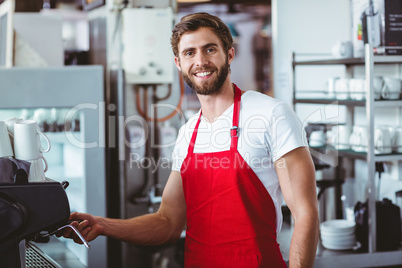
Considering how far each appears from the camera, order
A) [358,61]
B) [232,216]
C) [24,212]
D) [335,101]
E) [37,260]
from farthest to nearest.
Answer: [335,101]
[358,61]
[232,216]
[37,260]
[24,212]

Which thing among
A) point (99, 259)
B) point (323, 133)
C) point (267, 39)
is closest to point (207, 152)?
point (99, 259)

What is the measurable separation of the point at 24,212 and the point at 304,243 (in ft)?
3.02

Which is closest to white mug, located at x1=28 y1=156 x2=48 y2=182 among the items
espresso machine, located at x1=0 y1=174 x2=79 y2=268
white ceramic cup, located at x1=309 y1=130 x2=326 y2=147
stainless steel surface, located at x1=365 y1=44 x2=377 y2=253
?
espresso machine, located at x1=0 y1=174 x2=79 y2=268

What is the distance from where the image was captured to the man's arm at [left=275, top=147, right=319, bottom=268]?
5.48ft

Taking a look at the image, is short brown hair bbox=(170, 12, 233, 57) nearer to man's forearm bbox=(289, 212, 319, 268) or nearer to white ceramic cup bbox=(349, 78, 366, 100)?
man's forearm bbox=(289, 212, 319, 268)

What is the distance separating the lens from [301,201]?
1709mm

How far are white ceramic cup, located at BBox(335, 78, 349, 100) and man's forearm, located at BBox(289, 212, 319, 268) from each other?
179 cm

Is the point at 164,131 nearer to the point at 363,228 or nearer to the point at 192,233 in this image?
the point at 363,228

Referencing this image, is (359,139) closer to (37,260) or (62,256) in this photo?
(62,256)

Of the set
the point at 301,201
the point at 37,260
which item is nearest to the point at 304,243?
the point at 301,201

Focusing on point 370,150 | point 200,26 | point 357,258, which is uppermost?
point 200,26

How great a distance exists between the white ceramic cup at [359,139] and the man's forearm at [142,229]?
1586mm

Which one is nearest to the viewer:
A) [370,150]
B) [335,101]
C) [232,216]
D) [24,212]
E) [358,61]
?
[24,212]

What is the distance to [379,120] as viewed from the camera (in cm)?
367
